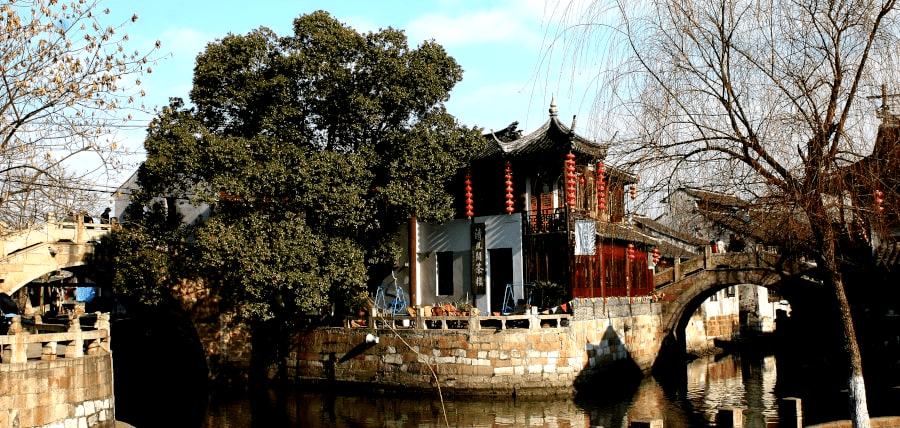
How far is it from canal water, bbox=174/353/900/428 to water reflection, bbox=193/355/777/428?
0.08 ft

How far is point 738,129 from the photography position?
8633 mm

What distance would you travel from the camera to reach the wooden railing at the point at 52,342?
1197 centimetres

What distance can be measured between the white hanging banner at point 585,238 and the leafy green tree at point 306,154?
3923 millimetres

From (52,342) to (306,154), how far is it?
1012cm

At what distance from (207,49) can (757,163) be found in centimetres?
1680

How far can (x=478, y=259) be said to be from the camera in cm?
2445

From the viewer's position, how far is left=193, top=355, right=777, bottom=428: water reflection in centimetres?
1853

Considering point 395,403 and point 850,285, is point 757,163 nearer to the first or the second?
point 395,403

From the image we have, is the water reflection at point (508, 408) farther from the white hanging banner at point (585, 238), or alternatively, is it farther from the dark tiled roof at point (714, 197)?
the dark tiled roof at point (714, 197)

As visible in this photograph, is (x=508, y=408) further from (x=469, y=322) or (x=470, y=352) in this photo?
(x=469, y=322)

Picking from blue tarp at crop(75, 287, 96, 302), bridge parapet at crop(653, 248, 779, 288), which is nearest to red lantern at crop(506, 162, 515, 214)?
bridge parapet at crop(653, 248, 779, 288)

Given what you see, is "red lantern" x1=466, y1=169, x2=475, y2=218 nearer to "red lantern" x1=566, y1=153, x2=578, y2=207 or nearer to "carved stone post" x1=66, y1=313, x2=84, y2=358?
"red lantern" x1=566, y1=153, x2=578, y2=207

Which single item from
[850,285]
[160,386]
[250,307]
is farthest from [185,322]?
[850,285]

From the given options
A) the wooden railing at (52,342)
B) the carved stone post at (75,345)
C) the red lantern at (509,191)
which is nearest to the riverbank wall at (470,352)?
the red lantern at (509,191)
